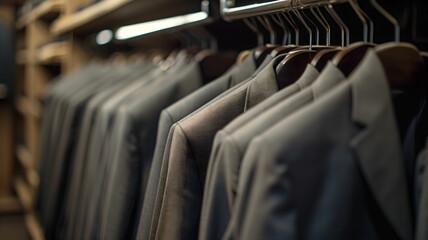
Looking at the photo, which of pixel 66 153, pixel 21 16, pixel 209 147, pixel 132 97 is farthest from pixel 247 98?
pixel 21 16

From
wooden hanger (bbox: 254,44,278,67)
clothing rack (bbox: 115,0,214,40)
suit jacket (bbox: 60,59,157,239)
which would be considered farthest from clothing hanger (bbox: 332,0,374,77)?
suit jacket (bbox: 60,59,157,239)

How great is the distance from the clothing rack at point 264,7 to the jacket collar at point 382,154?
0.21 metres

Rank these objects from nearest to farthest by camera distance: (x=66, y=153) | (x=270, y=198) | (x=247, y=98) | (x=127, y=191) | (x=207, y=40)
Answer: (x=270, y=198)
(x=247, y=98)
(x=127, y=191)
(x=207, y=40)
(x=66, y=153)

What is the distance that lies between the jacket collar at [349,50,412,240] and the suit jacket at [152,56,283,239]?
0.85 feet

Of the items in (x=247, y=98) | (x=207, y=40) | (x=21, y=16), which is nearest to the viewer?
(x=247, y=98)

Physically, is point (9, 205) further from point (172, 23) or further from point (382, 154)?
point (382, 154)

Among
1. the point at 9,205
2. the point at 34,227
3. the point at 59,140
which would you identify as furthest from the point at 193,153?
the point at 9,205

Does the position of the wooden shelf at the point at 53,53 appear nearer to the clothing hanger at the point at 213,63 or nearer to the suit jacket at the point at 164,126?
the clothing hanger at the point at 213,63

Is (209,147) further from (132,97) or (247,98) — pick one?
(132,97)

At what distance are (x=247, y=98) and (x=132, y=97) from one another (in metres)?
0.60

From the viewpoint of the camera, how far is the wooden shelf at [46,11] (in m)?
3.14

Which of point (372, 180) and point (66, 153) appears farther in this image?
point (66, 153)

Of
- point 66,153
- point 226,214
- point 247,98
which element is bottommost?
point 66,153

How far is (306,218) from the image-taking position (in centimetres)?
83
